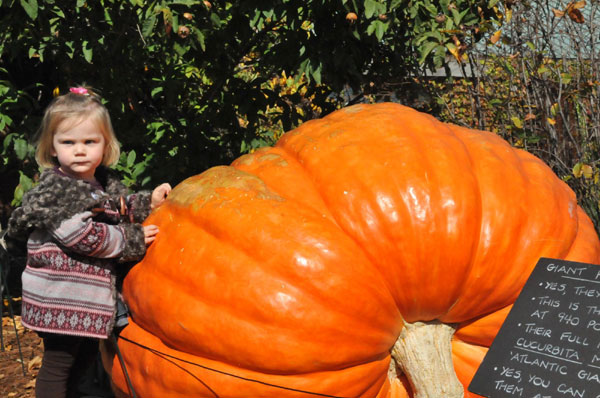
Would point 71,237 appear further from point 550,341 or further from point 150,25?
point 550,341

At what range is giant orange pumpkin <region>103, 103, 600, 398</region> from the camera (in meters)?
2.07

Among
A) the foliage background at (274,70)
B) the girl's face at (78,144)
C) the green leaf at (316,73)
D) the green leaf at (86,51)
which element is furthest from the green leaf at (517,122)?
the girl's face at (78,144)

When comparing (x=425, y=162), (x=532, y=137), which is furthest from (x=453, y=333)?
(x=532, y=137)

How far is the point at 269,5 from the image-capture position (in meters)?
3.35

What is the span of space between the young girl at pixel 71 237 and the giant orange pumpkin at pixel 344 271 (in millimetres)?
109

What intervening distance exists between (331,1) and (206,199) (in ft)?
5.58

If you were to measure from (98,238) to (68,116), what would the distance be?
472 mm

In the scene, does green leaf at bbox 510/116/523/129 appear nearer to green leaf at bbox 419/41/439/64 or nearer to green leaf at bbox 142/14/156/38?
green leaf at bbox 419/41/439/64

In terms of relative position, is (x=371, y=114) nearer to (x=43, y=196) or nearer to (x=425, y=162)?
(x=425, y=162)

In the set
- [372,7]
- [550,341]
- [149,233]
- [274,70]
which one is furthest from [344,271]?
[274,70]

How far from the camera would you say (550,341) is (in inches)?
74.6

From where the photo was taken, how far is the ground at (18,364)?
3436 mm

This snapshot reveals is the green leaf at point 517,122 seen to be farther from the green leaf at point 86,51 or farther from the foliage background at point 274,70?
the green leaf at point 86,51

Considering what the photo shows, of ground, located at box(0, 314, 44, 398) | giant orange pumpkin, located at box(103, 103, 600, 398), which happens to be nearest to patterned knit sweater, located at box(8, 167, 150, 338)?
giant orange pumpkin, located at box(103, 103, 600, 398)
